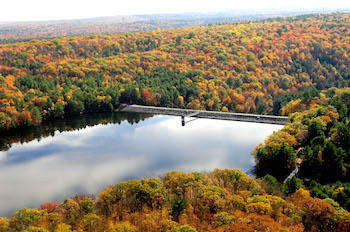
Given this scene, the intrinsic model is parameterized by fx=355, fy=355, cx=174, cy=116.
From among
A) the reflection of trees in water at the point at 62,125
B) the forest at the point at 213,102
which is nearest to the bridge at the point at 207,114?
the reflection of trees in water at the point at 62,125

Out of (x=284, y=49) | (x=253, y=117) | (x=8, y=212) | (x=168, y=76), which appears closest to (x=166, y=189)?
(x=8, y=212)

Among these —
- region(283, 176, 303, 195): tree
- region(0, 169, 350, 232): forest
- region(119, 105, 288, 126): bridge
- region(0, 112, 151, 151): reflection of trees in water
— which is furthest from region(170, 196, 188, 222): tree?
region(0, 112, 151, 151): reflection of trees in water

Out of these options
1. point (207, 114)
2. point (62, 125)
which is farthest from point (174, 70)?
point (62, 125)

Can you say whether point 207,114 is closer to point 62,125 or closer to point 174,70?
point 174,70

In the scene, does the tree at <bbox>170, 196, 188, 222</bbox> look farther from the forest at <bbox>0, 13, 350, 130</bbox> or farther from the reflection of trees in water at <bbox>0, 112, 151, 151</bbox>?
the forest at <bbox>0, 13, 350, 130</bbox>

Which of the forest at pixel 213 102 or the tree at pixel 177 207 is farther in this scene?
the tree at pixel 177 207

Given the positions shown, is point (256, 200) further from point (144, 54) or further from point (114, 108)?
point (144, 54)

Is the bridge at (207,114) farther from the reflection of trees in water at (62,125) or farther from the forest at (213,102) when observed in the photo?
the forest at (213,102)
